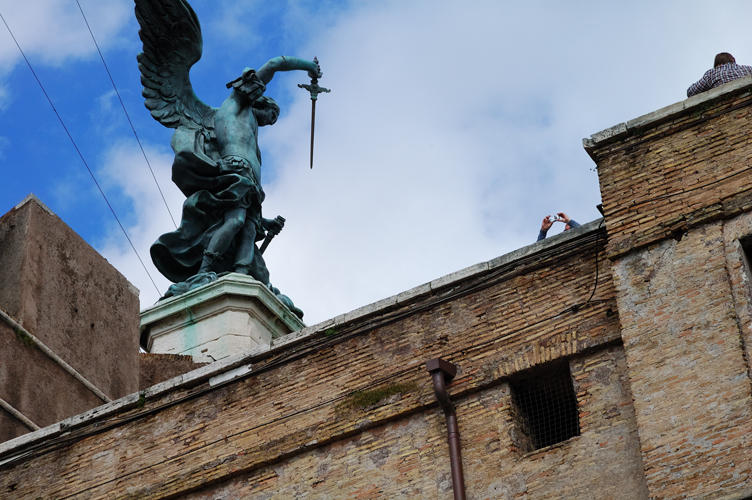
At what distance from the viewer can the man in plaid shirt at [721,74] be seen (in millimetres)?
13938

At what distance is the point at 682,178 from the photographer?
12586mm

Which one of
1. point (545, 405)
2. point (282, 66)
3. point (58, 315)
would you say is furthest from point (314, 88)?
point (545, 405)

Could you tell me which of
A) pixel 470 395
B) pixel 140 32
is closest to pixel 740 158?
pixel 470 395

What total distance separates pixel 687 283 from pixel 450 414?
95.0 inches

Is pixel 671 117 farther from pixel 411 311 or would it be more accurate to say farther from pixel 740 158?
pixel 411 311

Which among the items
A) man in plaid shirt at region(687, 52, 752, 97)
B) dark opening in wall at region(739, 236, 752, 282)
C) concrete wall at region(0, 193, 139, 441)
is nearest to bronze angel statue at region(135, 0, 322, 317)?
concrete wall at region(0, 193, 139, 441)

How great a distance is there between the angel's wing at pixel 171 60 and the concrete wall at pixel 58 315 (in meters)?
3.17

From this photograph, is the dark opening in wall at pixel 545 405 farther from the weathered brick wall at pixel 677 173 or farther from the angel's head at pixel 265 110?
the angel's head at pixel 265 110

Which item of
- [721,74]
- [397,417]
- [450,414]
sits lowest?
[450,414]

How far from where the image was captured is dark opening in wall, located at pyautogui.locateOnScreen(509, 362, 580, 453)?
41.3ft

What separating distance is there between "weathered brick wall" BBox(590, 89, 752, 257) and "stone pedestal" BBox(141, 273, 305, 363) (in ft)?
24.4

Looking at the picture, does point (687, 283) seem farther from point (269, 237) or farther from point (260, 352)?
point (269, 237)

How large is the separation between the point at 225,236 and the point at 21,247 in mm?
3277

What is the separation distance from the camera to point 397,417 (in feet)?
42.8
